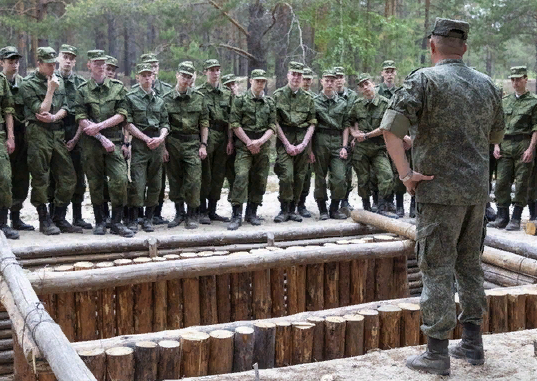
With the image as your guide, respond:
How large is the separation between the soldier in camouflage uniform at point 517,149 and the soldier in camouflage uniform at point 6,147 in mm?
6349

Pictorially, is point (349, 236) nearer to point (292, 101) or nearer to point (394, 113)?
point (292, 101)

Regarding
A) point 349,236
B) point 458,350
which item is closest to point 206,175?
point 349,236

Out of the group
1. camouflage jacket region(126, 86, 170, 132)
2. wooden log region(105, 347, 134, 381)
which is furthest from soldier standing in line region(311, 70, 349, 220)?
wooden log region(105, 347, 134, 381)

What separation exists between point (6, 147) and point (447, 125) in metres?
5.90

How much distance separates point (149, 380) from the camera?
4195 mm

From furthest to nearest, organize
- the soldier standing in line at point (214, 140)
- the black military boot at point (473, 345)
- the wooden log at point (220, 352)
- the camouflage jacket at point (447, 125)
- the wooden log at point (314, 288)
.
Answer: the soldier standing in line at point (214, 140) < the wooden log at point (314, 288) < the wooden log at point (220, 352) < the black military boot at point (473, 345) < the camouflage jacket at point (447, 125)

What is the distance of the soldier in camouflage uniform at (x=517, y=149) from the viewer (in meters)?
9.23

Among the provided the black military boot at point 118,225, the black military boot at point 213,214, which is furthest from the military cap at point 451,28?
the black military boot at point 213,214

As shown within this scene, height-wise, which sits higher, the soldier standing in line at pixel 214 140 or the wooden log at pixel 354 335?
the soldier standing in line at pixel 214 140

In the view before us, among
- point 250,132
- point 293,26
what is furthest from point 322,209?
point 293,26

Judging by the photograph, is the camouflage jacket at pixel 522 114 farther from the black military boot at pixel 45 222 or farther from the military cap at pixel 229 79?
the black military boot at pixel 45 222

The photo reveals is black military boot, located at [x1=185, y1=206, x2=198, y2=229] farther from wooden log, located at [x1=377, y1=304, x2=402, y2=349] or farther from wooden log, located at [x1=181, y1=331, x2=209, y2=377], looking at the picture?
wooden log, located at [x1=181, y1=331, x2=209, y2=377]


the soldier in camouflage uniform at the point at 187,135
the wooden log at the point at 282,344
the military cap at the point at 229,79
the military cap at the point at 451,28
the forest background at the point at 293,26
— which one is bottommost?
the wooden log at the point at 282,344

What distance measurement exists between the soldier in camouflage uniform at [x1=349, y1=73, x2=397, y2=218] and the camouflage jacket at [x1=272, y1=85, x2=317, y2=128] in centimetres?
72
